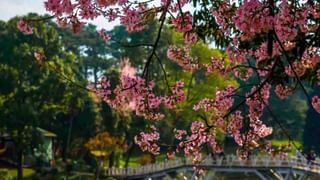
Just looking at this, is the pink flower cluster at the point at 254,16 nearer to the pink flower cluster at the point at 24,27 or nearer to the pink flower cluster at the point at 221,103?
the pink flower cluster at the point at 221,103

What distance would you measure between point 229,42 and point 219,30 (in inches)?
12.7

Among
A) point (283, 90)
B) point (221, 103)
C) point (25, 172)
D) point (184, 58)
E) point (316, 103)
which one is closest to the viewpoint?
point (316, 103)

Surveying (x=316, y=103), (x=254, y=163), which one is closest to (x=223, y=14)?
(x=316, y=103)

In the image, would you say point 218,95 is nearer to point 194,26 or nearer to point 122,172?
point 194,26

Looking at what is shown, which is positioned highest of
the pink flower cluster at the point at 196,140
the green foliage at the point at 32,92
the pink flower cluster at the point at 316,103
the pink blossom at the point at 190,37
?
the green foliage at the point at 32,92

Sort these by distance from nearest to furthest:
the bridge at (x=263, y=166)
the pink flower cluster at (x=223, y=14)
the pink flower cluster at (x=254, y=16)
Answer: the pink flower cluster at (x=254, y=16), the pink flower cluster at (x=223, y=14), the bridge at (x=263, y=166)

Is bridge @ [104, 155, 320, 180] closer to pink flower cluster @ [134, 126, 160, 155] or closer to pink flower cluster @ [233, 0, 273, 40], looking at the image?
pink flower cluster @ [134, 126, 160, 155]

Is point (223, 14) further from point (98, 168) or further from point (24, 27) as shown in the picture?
point (98, 168)

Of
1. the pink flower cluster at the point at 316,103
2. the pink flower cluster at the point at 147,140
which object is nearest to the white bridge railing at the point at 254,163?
the pink flower cluster at the point at 147,140

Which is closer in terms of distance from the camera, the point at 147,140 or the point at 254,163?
the point at 147,140

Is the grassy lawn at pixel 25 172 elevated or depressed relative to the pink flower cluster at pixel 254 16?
depressed

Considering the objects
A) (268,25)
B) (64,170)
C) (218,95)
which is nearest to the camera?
(268,25)

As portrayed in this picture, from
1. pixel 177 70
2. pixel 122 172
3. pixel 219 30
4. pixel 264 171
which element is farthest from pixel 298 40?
pixel 177 70

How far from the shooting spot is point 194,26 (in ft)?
28.4
